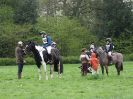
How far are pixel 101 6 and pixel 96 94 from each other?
57.4m

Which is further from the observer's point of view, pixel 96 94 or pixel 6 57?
pixel 6 57

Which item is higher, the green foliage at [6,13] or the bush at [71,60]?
the green foliage at [6,13]

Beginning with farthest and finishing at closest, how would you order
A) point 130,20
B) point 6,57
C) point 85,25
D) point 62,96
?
point 85,25 → point 130,20 → point 6,57 → point 62,96

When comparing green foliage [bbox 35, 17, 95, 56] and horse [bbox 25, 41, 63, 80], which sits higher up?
horse [bbox 25, 41, 63, 80]

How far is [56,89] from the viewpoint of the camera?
1977 cm

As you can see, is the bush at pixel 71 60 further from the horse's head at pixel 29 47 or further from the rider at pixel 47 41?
the horse's head at pixel 29 47

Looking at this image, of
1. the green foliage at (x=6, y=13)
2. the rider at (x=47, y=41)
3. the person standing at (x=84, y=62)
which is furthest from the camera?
the green foliage at (x=6, y=13)

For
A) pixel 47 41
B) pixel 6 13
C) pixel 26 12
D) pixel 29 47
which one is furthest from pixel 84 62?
pixel 6 13

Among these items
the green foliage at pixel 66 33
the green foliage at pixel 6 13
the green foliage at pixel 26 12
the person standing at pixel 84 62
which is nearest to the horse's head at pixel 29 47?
the person standing at pixel 84 62

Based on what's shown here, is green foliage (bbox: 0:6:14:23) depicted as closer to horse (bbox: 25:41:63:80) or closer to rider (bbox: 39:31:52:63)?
horse (bbox: 25:41:63:80)

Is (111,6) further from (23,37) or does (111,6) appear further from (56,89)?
(56,89)

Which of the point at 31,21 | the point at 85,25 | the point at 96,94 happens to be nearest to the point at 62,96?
the point at 96,94

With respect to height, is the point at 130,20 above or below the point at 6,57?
above

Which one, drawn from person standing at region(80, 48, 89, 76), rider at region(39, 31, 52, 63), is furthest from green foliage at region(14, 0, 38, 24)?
rider at region(39, 31, 52, 63)
